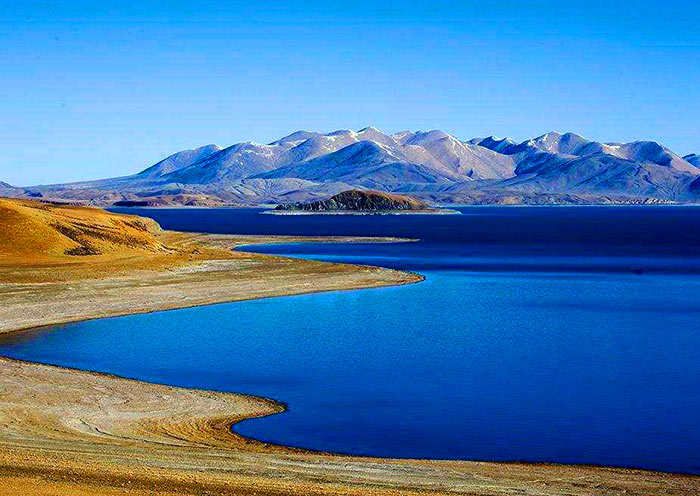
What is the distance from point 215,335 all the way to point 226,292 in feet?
69.1

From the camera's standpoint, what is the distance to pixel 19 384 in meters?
39.5

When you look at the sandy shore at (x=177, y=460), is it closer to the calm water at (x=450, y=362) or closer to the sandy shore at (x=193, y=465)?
the sandy shore at (x=193, y=465)

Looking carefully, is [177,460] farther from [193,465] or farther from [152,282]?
[152,282]

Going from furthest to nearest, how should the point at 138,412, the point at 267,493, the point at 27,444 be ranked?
the point at 138,412 < the point at 27,444 < the point at 267,493

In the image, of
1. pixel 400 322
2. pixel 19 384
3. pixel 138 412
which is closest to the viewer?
pixel 138 412

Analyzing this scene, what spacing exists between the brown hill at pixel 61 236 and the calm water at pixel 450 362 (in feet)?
96.4

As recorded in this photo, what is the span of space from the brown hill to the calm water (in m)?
29.4

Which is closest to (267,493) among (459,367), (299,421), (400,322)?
(299,421)

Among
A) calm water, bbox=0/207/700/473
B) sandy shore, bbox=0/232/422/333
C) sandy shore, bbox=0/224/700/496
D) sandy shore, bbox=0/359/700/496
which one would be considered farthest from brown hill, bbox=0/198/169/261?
sandy shore, bbox=0/359/700/496

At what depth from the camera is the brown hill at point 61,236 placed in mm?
93625

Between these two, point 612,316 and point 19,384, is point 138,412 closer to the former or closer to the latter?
point 19,384

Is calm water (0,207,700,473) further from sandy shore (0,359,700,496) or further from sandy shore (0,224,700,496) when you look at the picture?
sandy shore (0,359,700,496)

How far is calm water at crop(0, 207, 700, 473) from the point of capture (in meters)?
33.4

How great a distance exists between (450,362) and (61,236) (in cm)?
6094
